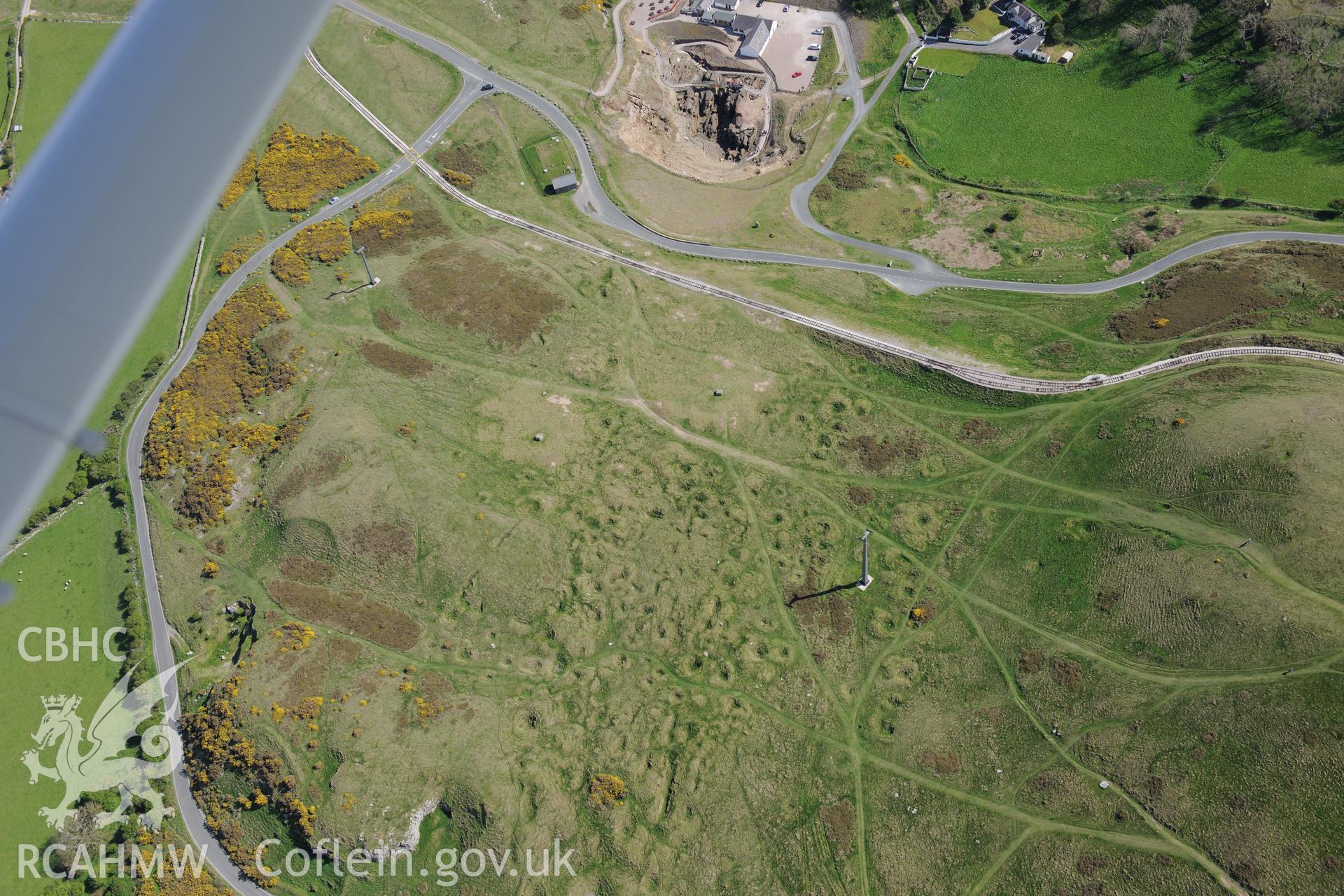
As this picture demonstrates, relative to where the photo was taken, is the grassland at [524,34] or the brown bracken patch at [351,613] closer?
the brown bracken patch at [351,613]

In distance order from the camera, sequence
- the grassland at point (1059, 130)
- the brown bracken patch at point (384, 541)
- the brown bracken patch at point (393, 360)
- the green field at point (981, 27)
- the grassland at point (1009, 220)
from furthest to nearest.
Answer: the green field at point (981, 27) → the grassland at point (1059, 130) → the grassland at point (1009, 220) → the brown bracken patch at point (393, 360) → the brown bracken patch at point (384, 541)

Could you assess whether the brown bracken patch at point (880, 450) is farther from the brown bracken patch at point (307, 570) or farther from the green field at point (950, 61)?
the green field at point (950, 61)

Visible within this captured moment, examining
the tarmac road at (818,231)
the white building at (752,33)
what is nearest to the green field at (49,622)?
the tarmac road at (818,231)

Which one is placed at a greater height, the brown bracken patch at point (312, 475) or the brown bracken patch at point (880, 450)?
the brown bracken patch at point (312, 475)

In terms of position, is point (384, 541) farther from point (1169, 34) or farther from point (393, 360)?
point (1169, 34)

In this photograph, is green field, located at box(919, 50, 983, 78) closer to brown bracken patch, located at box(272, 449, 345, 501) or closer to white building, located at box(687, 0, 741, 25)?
white building, located at box(687, 0, 741, 25)

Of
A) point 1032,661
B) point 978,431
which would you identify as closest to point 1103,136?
point 978,431

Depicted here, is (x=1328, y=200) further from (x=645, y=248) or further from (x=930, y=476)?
(x=645, y=248)

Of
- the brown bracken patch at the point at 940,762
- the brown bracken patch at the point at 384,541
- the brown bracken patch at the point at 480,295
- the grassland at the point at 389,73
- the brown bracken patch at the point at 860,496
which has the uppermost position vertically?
the grassland at the point at 389,73
